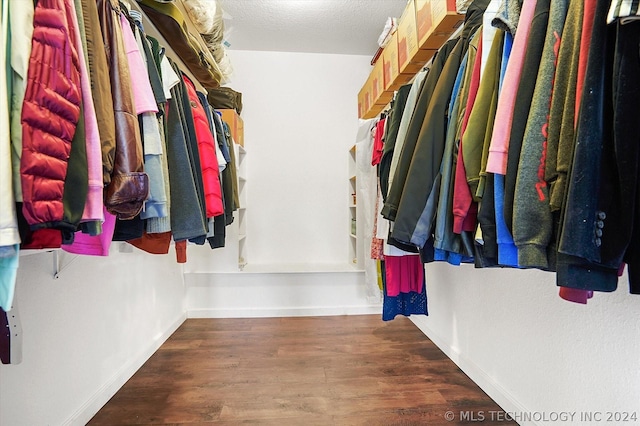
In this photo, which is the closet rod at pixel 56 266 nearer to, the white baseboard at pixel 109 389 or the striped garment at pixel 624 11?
the white baseboard at pixel 109 389

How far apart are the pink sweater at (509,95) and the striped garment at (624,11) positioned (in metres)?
0.22

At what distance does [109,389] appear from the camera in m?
1.44

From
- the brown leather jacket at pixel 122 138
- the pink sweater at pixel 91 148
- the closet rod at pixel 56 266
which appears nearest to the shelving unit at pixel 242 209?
the closet rod at pixel 56 266

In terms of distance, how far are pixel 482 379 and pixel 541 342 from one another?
46 centimetres

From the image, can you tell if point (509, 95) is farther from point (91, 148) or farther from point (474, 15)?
point (91, 148)

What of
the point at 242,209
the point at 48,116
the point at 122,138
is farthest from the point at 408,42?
the point at 242,209

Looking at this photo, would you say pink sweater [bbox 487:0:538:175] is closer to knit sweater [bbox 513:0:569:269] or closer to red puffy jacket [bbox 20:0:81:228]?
knit sweater [bbox 513:0:569:269]

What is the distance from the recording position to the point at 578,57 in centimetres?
58

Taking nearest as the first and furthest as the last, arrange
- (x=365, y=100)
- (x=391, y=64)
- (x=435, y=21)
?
(x=435, y=21) → (x=391, y=64) → (x=365, y=100)

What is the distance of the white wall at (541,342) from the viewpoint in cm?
91

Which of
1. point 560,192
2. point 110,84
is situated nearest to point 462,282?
point 560,192

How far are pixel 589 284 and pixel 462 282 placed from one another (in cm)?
123

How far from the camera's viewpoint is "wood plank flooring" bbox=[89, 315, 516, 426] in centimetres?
134

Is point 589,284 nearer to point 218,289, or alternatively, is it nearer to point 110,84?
point 110,84
